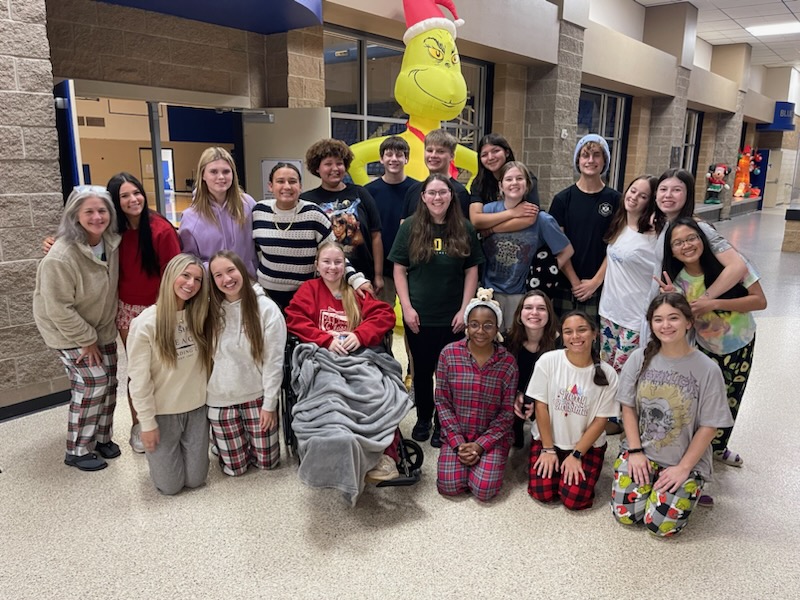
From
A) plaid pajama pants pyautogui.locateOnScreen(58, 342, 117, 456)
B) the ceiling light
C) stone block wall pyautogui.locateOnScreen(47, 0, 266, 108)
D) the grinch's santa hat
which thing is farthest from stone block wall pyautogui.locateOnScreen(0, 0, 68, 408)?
the ceiling light

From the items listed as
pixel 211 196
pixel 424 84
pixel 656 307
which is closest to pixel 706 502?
pixel 656 307

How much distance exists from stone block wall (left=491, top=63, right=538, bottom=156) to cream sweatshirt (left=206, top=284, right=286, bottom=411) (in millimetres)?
5722

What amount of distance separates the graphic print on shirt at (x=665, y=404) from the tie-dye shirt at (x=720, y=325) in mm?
375

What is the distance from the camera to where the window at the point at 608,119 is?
9953mm

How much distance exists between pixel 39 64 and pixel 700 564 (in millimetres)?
3513

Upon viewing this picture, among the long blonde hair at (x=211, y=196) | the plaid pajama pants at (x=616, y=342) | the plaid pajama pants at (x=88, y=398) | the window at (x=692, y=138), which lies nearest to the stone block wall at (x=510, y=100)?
the plaid pajama pants at (x=616, y=342)

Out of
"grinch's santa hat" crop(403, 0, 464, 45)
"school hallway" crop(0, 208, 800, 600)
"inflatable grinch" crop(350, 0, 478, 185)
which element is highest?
"grinch's santa hat" crop(403, 0, 464, 45)

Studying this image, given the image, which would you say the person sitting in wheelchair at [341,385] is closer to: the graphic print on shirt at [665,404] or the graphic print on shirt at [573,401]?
Result: the graphic print on shirt at [573,401]

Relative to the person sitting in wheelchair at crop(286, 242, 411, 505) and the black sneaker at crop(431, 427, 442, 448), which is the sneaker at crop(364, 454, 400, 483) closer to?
the person sitting in wheelchair at crop(286, 242, 411, 505)

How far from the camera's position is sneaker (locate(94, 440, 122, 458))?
8.75 feet

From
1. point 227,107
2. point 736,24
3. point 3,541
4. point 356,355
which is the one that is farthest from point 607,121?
point 3,541

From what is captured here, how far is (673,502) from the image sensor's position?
6.92ft

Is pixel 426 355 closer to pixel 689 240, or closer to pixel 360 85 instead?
pixel 689 240

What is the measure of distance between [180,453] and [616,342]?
6.50ft
